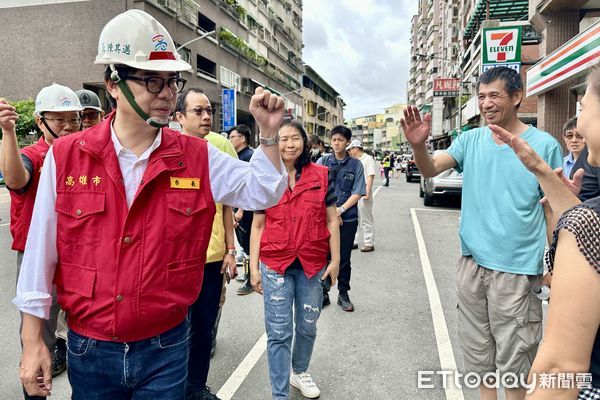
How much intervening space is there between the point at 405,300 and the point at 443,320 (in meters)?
0.71

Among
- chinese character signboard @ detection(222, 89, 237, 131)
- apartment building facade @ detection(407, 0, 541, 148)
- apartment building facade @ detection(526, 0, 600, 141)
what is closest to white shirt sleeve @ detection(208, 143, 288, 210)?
apartment building facade @ detection(407, 0, 541, 148)

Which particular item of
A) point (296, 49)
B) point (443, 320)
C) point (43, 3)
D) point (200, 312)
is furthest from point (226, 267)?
point (296, 49)

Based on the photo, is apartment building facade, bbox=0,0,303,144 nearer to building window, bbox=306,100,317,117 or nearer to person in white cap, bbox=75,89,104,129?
person in white cap, bbox=75,89,104,129

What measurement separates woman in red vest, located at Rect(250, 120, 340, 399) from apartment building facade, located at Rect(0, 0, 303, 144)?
46.5 feet

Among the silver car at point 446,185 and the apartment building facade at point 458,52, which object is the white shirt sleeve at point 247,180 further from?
the silver car at point 446,185

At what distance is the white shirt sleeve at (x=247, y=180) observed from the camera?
163 centimetres

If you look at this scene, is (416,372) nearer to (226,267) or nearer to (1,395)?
(226,267)

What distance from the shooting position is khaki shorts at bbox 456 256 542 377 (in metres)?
2.36

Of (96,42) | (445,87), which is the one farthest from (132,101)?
(445,87)

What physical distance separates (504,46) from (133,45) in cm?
1199

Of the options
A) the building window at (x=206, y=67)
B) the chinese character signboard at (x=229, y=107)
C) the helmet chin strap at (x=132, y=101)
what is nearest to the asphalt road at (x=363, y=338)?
the helmet chin strap at (x=132, y=101)

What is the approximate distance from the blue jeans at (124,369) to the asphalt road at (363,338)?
147cm

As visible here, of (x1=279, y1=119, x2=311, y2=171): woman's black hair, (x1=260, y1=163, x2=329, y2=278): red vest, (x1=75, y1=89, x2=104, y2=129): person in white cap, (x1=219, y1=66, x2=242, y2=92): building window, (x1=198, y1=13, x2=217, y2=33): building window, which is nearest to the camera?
(x1=260, y1=163, x2=329, y2=278): red vest

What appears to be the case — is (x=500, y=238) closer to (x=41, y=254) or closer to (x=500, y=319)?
(x=500, y=319)
